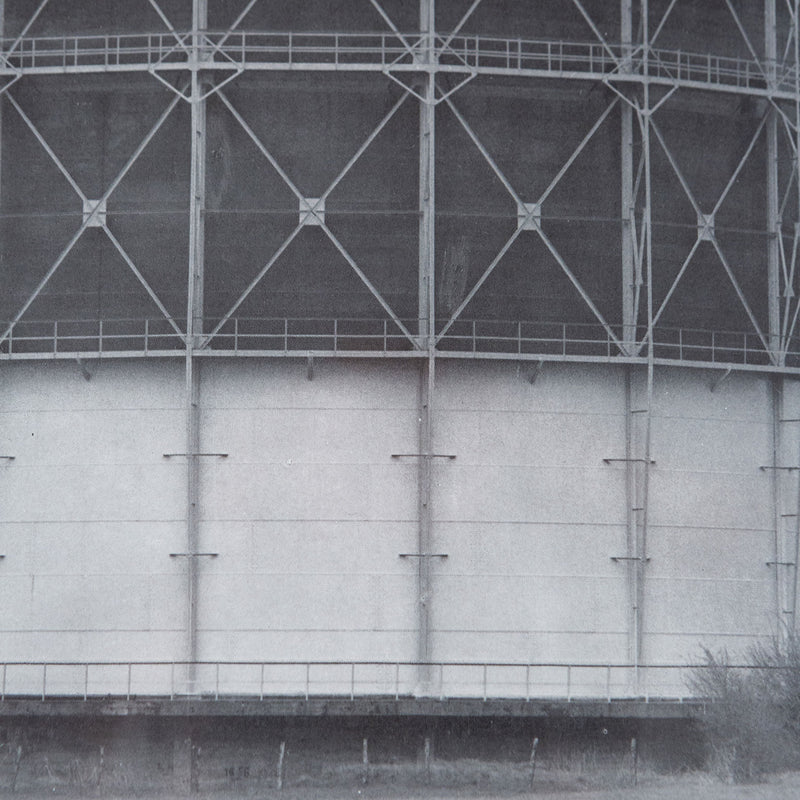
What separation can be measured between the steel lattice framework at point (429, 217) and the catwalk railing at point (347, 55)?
4cm

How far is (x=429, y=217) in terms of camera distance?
1251 inches

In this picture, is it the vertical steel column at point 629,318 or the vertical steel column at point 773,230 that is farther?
the vertical steel column at point 773,230

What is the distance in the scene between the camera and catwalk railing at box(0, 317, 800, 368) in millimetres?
31594

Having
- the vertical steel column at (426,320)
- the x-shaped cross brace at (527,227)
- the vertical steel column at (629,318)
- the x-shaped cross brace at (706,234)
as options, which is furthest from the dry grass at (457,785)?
the x-shaped cross brace at (706,234)

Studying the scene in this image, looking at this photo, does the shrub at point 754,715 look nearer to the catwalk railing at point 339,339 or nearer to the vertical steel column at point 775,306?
the vertical steel column at point 775,306

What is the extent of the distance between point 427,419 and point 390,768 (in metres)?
5.96

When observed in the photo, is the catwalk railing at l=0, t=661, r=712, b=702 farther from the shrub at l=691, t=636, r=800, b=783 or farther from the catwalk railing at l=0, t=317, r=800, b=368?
the catwalk railing at l=0, t=317, r=800, b=368

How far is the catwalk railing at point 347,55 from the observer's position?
32.2 meters

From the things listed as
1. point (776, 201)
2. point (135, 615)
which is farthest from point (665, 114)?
point (135, 615)

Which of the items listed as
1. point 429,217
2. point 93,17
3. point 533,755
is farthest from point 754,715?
point 93,17

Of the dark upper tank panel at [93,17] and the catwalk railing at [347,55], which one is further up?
the dark upper tank panel at [93,17]

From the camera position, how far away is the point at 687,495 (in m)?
32.4

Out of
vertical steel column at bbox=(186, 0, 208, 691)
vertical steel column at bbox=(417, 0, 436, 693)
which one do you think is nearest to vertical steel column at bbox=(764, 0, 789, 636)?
vertical steel column at bbox=(417, 0, 436, 693)

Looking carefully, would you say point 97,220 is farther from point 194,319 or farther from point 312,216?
point 312,216
